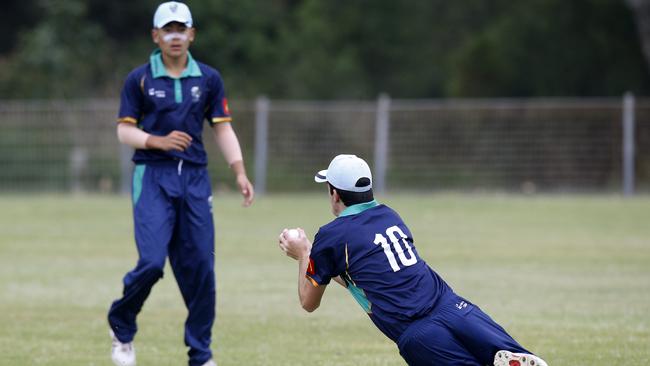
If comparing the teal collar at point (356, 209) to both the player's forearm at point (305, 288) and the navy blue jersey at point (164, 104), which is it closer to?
the player's forearm at point (305, 288)

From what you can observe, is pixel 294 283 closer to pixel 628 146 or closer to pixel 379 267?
pixel 379 267

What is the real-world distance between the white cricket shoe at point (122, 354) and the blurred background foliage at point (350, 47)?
23.9 meters

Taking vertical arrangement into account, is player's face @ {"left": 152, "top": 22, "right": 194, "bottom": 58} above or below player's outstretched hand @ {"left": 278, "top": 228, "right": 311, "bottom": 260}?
above

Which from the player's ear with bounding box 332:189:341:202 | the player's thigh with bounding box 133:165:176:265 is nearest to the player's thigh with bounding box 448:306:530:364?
the player's ear with bounding box 332:189:341:202

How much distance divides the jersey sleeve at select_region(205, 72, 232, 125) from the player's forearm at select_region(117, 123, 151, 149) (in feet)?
1.81

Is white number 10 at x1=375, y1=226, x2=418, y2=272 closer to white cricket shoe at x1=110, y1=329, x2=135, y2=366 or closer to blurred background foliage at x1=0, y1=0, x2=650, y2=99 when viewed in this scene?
white cricket shoe at x1=110, y1=329, x2=135, y2=366

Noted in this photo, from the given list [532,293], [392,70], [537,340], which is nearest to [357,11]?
[392,70]

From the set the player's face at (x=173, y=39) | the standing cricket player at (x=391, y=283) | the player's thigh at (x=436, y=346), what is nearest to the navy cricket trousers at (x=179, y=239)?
the player's face at (x=173, y=39)

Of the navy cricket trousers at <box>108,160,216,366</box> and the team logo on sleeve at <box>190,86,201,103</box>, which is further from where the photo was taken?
the team logo on sleeve at <box>190,86,201,103</box>

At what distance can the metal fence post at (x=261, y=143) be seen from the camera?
25.2 metres

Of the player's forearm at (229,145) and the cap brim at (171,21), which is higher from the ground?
the cap brim at (171,21)

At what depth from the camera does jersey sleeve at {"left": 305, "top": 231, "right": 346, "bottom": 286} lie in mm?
→ 6387


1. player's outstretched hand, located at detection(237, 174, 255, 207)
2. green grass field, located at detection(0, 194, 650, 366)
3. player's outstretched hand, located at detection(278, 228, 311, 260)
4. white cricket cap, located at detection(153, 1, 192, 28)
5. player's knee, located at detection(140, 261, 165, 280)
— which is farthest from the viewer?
green grass field, located at detection(0, 194, 650, 366)

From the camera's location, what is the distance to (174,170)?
27.0ft
